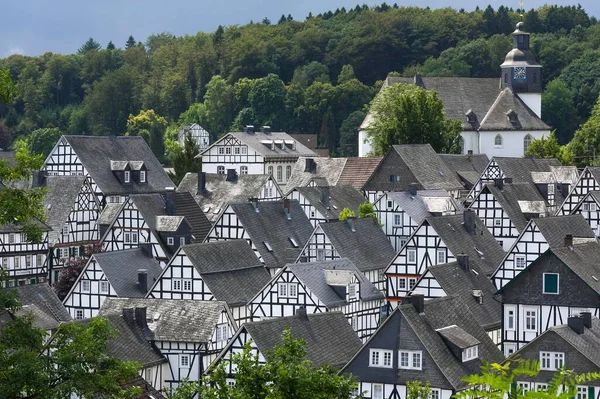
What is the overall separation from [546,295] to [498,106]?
215 feet

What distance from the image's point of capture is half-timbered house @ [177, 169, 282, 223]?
85.9 metres

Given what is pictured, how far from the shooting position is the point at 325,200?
79.0 m

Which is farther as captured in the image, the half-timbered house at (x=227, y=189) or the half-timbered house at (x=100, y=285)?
the half-timbered house at (x=227, y=189)

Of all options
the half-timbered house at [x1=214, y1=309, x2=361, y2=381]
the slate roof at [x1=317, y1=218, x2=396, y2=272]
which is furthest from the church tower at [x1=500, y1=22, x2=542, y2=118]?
the half-timbered house at [x1=214, y1=309, x2=361, y2=381]

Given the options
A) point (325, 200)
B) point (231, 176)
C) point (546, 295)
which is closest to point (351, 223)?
point (325, 200)

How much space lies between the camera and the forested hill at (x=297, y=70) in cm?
15262

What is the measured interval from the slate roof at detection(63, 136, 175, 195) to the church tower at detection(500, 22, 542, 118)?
3498 centimetres

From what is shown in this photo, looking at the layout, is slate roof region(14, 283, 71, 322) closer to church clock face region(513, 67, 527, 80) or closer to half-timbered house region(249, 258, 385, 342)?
half-timbered house region(249, 258, 385, 342)

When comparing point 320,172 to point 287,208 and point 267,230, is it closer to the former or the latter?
point 287,208

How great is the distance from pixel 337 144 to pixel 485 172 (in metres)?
63.6

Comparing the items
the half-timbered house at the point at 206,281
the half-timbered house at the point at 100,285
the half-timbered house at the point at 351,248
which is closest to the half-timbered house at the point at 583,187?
the half-timbered house at the point at 351,248

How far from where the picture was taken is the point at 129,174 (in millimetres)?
87312

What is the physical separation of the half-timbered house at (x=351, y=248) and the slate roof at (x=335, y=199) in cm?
760

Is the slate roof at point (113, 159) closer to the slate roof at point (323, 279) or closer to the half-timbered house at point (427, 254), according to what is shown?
the half-timbered house at point (427, 254)
